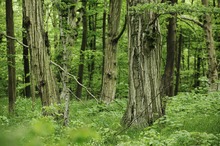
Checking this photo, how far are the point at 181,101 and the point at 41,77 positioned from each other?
198 inches

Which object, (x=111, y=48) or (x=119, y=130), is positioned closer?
(x=119, y=130)

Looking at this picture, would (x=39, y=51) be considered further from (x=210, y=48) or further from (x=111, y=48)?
(x=210, y=48)

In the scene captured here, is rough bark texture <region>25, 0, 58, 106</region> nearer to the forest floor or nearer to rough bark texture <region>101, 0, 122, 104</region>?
the forest floor

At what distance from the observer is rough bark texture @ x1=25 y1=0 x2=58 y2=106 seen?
7.42 metres

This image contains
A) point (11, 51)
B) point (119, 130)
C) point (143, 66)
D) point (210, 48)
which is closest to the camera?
point (119, 130)

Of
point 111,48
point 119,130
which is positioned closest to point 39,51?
point 119,130

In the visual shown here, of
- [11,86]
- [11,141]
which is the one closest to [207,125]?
[11,141]

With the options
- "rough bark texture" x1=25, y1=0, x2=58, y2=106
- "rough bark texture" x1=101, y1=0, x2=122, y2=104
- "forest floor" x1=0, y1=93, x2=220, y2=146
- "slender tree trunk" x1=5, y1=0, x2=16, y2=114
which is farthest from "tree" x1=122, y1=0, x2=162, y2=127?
"rough bark texture" x1=101, y1=0, x2=122, y2=104

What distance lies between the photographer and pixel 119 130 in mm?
7914

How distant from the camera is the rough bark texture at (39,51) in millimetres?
7418

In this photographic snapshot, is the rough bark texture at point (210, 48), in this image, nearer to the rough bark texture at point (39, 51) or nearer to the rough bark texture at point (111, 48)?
the rough bark texture at point (111, 48)

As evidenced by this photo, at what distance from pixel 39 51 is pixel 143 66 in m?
2.47

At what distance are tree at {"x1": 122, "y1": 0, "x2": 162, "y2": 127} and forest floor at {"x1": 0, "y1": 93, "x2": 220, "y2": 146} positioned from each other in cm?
43

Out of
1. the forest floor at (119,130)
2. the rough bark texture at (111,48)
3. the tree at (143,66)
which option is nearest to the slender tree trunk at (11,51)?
the forest floor at (119,130)
